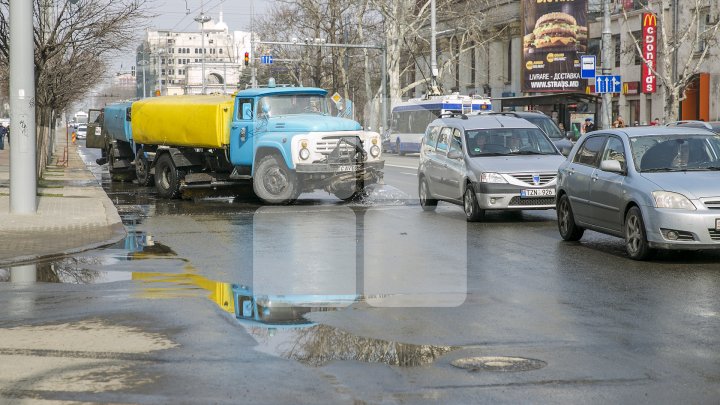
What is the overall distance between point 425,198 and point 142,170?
11.5 metres

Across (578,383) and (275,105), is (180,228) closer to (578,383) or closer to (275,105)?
(275,105)

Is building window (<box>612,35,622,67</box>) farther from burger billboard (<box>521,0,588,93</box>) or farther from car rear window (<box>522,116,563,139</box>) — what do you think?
car rear window (<box>522,116,563,139</box>)

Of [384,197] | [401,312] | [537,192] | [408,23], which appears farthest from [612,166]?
[408,23]

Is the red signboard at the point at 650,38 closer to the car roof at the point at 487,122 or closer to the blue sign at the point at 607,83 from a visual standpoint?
the blue sign at the point at 607,83

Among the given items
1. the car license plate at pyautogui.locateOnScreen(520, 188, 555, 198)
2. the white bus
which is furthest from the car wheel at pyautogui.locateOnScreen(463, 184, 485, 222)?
the white bus

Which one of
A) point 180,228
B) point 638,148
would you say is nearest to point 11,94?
point 180,228

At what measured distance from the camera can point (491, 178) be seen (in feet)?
58.7

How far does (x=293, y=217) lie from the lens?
19594 millimetres

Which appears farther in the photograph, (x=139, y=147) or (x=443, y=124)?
(x=139, y=147)

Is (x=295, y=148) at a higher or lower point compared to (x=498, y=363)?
higher

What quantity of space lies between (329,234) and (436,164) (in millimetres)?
4472

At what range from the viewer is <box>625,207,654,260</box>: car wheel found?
12.7m

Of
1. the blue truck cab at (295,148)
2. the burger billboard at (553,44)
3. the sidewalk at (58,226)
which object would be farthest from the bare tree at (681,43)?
the sidewalk at (58,226)

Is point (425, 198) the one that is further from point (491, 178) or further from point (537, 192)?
point (537, 192)
